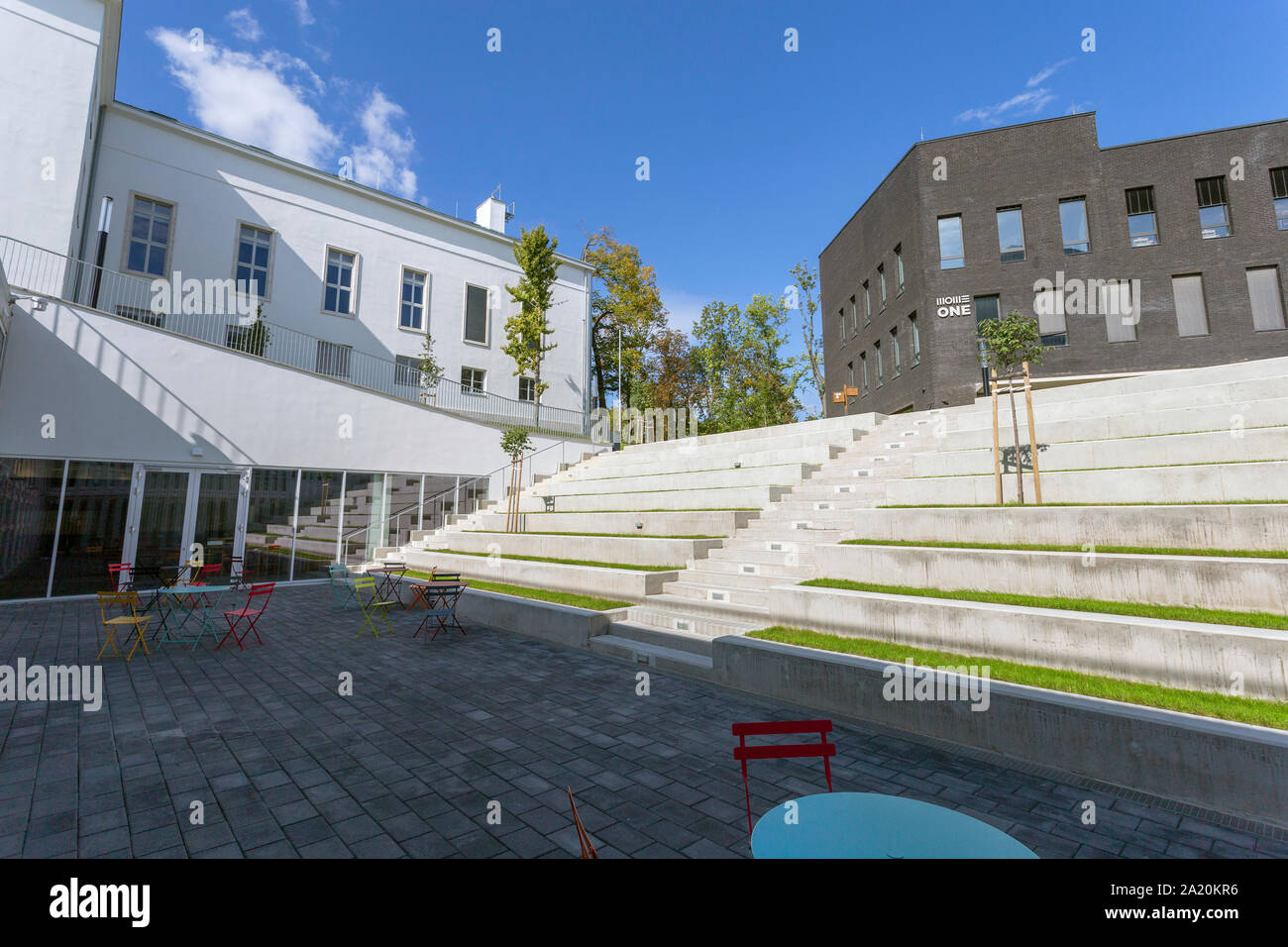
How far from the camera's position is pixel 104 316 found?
12656 mm

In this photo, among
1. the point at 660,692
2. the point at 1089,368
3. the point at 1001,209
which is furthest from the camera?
the point at 1001,209

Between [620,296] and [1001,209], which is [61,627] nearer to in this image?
[1001,209]

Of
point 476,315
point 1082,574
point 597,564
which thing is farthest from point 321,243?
point 1082,574

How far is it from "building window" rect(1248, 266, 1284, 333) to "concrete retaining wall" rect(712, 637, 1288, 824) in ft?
76.5

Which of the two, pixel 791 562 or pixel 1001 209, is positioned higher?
pixel 1001 209

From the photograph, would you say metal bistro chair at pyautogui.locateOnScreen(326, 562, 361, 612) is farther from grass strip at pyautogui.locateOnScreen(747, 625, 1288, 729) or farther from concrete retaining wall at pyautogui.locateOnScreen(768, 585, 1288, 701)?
concrete retaining wall at pyautogui.locateOnScreen(768, 585, 1288, 701)

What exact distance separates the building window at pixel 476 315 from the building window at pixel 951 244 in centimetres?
1964

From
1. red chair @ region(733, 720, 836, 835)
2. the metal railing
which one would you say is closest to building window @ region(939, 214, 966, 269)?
the metal railing

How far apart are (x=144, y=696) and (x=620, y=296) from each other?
1301 inches

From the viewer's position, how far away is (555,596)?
34.8ft

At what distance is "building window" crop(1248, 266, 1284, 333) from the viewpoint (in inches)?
741

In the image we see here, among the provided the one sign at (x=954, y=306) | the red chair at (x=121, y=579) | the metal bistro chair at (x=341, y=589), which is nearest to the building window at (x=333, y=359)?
the red chair at (x=121, y=579)
